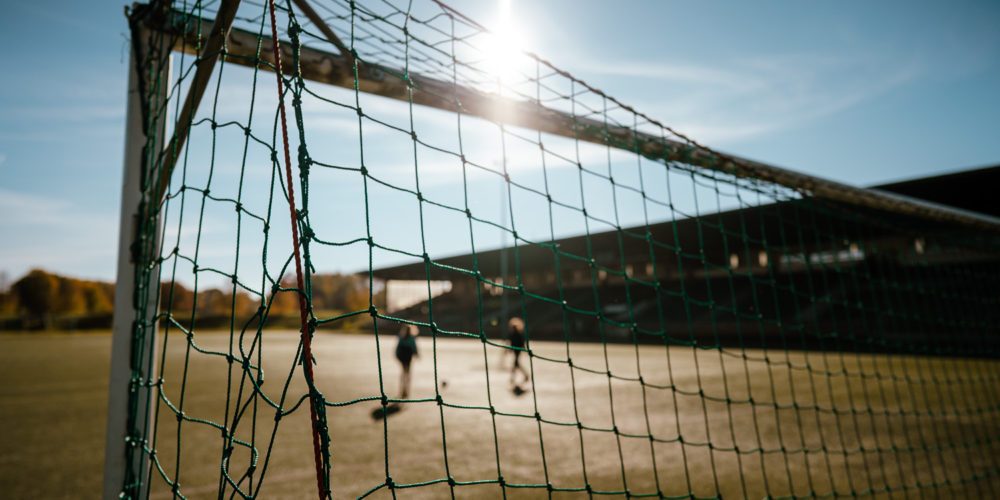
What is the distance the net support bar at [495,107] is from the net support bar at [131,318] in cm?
26

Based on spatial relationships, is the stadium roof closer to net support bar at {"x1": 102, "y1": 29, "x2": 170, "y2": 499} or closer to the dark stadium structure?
the dark stadium structure

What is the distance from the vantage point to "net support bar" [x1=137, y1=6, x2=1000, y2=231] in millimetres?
1867

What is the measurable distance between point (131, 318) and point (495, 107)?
1.71m

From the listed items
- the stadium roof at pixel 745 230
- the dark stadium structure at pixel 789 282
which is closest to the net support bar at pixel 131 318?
the stadium roof at pixel 745 230

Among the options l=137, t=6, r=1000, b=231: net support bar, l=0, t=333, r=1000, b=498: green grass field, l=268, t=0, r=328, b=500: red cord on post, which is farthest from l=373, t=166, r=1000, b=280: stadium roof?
l=268, t=0, r=328, b=500: red cord on post

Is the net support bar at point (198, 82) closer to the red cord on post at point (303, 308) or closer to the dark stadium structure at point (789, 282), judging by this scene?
the red cord on post at point (303, 308)

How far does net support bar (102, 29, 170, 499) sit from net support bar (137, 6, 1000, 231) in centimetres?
26

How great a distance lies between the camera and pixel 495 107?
8.05ft

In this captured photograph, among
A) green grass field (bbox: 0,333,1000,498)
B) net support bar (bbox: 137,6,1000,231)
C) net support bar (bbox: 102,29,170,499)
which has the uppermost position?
net support bar (bbox: 137,6,1000,231)

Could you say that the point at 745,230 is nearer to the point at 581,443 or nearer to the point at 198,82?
the point at 581,443

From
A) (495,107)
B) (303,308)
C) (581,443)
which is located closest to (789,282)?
(495,107)

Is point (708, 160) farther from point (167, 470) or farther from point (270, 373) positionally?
point (270, 373)

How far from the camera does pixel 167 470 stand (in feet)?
13.1

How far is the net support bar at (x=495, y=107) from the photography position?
1867 mm
